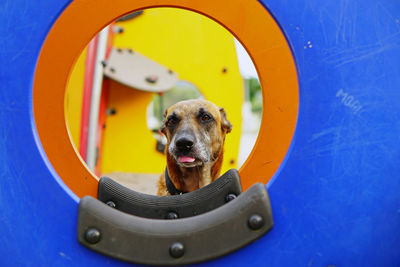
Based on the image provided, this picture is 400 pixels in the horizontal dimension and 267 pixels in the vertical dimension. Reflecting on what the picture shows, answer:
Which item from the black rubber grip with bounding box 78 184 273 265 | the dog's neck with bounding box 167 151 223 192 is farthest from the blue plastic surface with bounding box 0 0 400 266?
the dog's neck with bounding box 167 151 223 192

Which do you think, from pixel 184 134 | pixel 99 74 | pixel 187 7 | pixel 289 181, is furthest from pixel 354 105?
pixel 99 74

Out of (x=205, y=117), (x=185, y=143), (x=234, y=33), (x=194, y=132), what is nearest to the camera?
(x=234, y=33)

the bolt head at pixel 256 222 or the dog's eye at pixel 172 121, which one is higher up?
the dog's eye at pixel 172 121

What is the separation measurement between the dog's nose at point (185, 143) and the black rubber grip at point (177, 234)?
46.7 inches

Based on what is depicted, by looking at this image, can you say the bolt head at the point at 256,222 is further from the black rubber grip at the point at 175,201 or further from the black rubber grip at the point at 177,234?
the black rubber grip at the point at 175,201

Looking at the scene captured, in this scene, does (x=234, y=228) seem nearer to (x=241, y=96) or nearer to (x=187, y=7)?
(x=187, y=7)

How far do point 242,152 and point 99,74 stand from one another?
389 cm

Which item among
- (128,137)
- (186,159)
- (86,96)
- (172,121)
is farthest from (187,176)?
(128,137)

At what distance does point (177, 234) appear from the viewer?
2.61ft

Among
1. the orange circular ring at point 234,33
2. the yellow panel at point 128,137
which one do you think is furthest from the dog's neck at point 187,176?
the yellow panel at point 128,137

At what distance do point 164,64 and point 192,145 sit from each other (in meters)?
3.11

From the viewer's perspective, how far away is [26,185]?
2.66 feet

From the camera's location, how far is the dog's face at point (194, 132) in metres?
2.02

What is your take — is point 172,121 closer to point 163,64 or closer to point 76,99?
point 76,99
